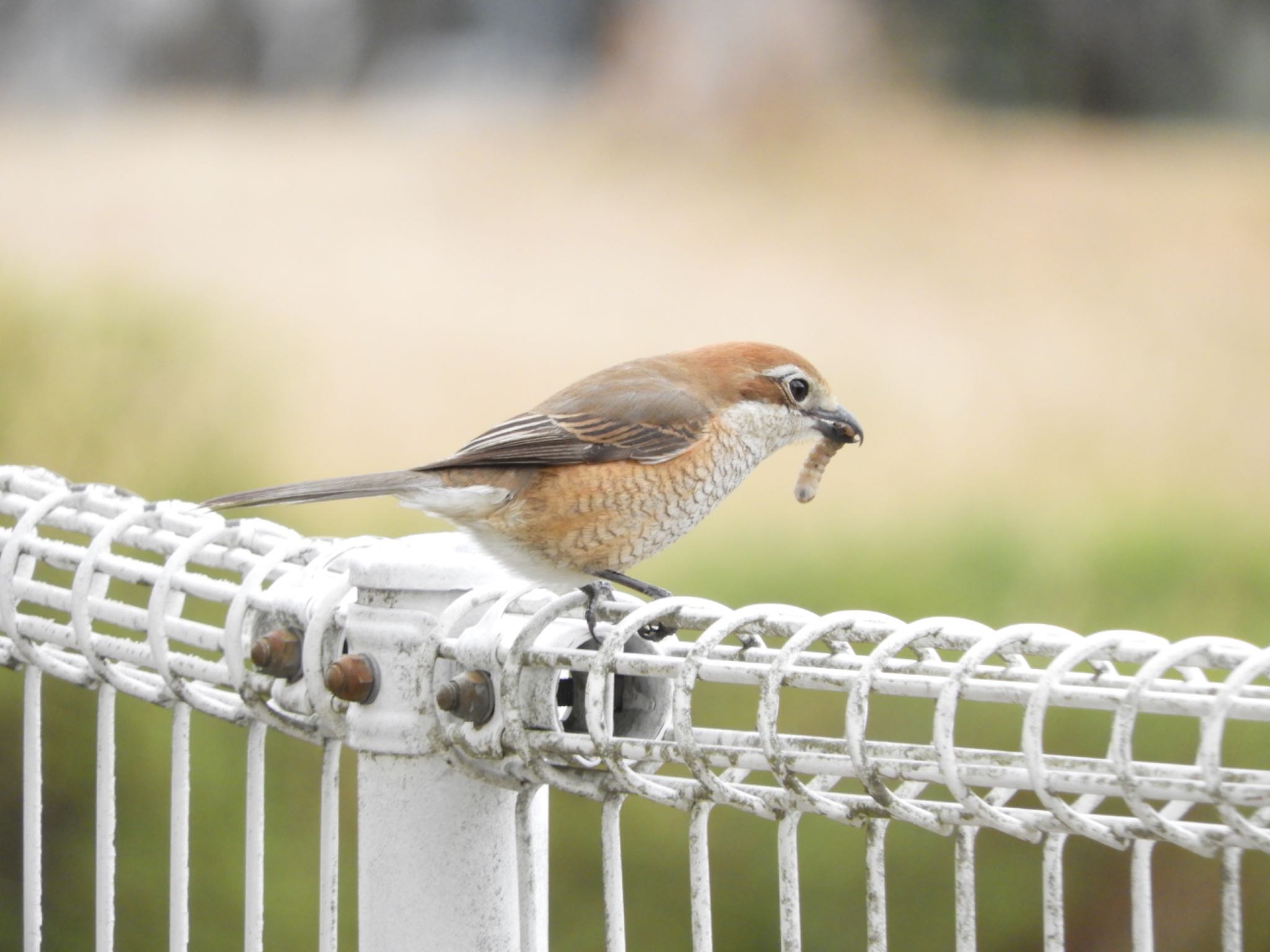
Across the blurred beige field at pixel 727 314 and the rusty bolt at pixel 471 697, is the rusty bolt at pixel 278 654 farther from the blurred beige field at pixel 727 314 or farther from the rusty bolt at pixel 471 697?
the blurred beige field at pixel 727 314

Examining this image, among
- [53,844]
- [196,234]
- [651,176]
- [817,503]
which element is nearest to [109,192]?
[196,234]

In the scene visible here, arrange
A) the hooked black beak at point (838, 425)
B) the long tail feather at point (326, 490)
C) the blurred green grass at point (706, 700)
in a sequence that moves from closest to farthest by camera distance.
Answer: the long tail feather at point (326, 490) < the hooked black beak at point (838, 425) < the blurred green grass at point (706, 700)

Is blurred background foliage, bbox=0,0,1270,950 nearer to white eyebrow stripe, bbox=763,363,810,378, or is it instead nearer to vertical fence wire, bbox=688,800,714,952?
white eyebrow stripe, bbox=763,363,810,378

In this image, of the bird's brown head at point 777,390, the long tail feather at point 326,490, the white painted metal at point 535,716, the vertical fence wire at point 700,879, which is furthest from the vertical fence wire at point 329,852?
the bird's brown head at point 777,390

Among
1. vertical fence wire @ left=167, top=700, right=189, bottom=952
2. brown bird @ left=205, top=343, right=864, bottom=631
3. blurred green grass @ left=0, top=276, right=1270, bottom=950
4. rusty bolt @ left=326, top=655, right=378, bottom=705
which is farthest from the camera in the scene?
blurred green grass @ left=0, top=276, right=1270, bottom=950

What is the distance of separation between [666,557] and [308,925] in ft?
3.62

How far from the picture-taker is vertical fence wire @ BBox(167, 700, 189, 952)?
37.2 inches

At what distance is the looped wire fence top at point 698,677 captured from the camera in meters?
0.61

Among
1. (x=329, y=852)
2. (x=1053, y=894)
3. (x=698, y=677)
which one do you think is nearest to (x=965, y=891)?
(x=1053, y=894)

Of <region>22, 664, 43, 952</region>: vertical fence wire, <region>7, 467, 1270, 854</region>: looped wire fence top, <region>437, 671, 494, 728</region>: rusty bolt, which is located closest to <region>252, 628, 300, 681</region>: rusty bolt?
<region>7, 467, 1270, 854</region>: looped wire fence top

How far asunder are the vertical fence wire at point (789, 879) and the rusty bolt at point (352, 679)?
10.4 inches

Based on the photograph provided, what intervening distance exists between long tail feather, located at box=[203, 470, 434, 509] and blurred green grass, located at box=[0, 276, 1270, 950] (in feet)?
3.50

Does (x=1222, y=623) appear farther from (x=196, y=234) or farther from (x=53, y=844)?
(x=196, y=234)

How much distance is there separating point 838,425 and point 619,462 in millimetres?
326
